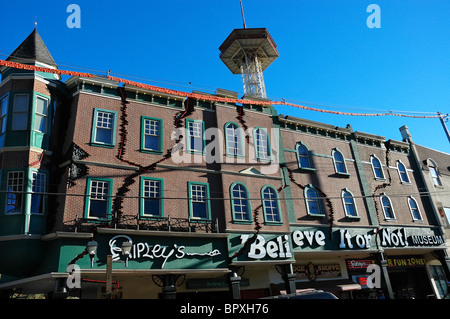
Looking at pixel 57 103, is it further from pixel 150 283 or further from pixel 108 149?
pixel 150 283

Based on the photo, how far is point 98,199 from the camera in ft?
54.1

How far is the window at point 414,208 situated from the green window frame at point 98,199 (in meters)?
23.5

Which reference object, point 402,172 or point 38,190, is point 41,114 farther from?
point 402,172

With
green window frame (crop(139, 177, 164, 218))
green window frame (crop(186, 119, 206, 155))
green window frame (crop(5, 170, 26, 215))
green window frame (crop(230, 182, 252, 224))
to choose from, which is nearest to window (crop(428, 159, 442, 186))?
green window frame (crop(230, 182, 252, 224))

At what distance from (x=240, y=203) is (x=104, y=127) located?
27.2 ft

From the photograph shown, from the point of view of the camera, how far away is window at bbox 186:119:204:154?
66.7ft

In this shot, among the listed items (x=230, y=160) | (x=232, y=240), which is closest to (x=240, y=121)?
(x=230, y=160)

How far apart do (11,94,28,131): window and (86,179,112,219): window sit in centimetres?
416

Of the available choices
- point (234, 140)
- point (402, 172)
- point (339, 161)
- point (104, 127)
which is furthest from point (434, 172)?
point (104, 127)

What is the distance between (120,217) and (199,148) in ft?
20.2

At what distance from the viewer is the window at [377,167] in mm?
28312

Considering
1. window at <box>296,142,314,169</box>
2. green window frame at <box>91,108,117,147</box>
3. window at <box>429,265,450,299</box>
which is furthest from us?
window at <box>429,265,450,299</box>

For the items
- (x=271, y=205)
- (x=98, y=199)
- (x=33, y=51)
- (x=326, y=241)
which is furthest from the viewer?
(x=326, y=241)

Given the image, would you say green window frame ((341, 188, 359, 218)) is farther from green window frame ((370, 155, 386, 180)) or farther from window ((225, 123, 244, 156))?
window ((225, 123, 244, 156))
